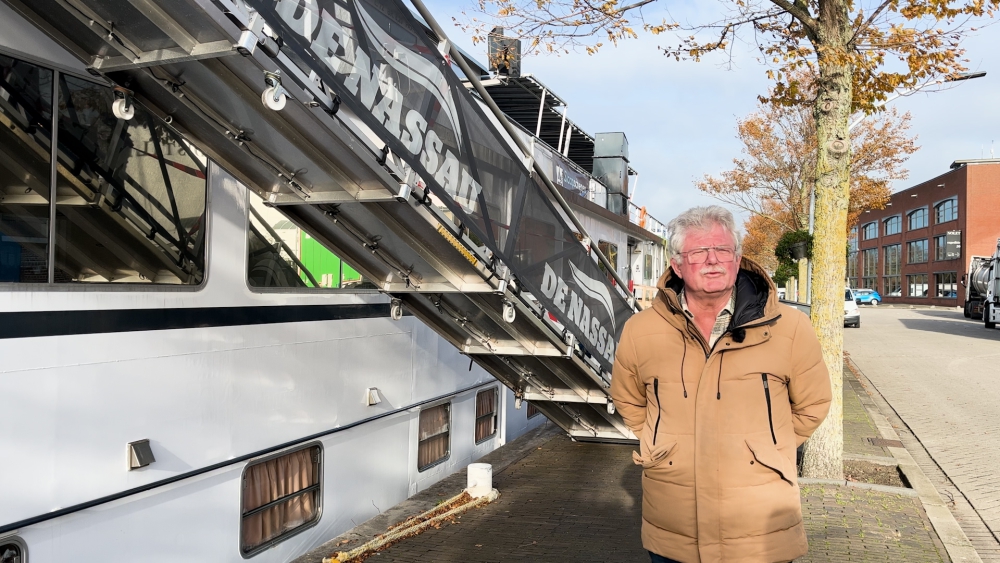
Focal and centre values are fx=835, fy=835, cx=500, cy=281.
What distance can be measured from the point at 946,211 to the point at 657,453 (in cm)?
6917

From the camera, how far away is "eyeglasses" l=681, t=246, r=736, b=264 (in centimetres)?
338

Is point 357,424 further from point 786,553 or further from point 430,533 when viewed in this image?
point 786,553

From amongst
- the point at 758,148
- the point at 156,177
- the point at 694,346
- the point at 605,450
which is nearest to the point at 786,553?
the point at 694,346

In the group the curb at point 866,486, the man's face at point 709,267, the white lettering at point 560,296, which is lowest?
the curb at point 866,486

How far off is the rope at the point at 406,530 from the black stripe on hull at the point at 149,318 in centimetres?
163

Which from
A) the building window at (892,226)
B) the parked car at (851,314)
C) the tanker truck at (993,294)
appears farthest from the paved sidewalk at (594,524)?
the building window at (892,226)

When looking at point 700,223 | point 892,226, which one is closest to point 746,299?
point 700,223

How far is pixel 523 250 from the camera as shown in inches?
223

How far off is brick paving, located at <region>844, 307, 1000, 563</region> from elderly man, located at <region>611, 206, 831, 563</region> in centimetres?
399

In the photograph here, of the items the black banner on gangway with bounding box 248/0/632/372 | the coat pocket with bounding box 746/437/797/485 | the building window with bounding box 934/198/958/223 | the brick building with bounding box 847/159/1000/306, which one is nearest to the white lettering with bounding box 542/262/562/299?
the black banner on gangway with bounding box 248/0/632/372

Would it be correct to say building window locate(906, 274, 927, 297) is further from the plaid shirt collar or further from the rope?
the plaid shirt collar

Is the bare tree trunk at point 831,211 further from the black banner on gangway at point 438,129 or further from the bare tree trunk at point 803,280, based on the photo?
the bare tree trunk at point 803,280

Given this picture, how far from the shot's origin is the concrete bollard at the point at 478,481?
744cm

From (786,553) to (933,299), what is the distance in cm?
7044
